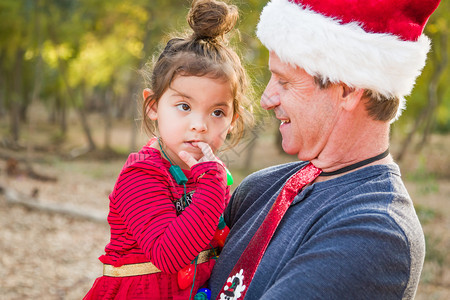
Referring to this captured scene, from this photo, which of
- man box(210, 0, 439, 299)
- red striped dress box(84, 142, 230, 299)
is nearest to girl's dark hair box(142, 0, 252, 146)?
man box(210, 0, 439, 299)

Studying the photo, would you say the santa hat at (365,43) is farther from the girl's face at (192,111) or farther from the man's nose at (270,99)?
the girl's face at (192,111)

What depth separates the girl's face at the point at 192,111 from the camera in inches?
76.5

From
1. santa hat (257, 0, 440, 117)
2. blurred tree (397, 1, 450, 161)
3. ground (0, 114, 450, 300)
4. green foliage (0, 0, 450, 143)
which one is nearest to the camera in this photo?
santa hat (257, 0, 440, 117)

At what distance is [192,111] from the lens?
1947 mm

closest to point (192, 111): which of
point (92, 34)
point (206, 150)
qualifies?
point (206, 150)

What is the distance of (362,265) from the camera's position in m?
1.30

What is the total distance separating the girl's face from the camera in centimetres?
194

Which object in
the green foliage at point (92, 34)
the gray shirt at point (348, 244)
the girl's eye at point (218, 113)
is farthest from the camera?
the green foliage at point (92, 34)

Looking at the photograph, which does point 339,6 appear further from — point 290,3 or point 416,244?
point 416,244

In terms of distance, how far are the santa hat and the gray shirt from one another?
0.32m

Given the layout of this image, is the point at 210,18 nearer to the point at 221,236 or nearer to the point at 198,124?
the point at 198,124

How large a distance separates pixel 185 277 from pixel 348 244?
810mm

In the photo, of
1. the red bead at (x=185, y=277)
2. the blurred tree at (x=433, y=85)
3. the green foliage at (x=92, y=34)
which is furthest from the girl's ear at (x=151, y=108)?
the green foliage at (x=92, y=34)

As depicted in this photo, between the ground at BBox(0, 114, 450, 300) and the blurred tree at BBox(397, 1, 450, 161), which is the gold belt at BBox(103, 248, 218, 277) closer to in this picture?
the ground at BBox(0, 114, 450, 300)
